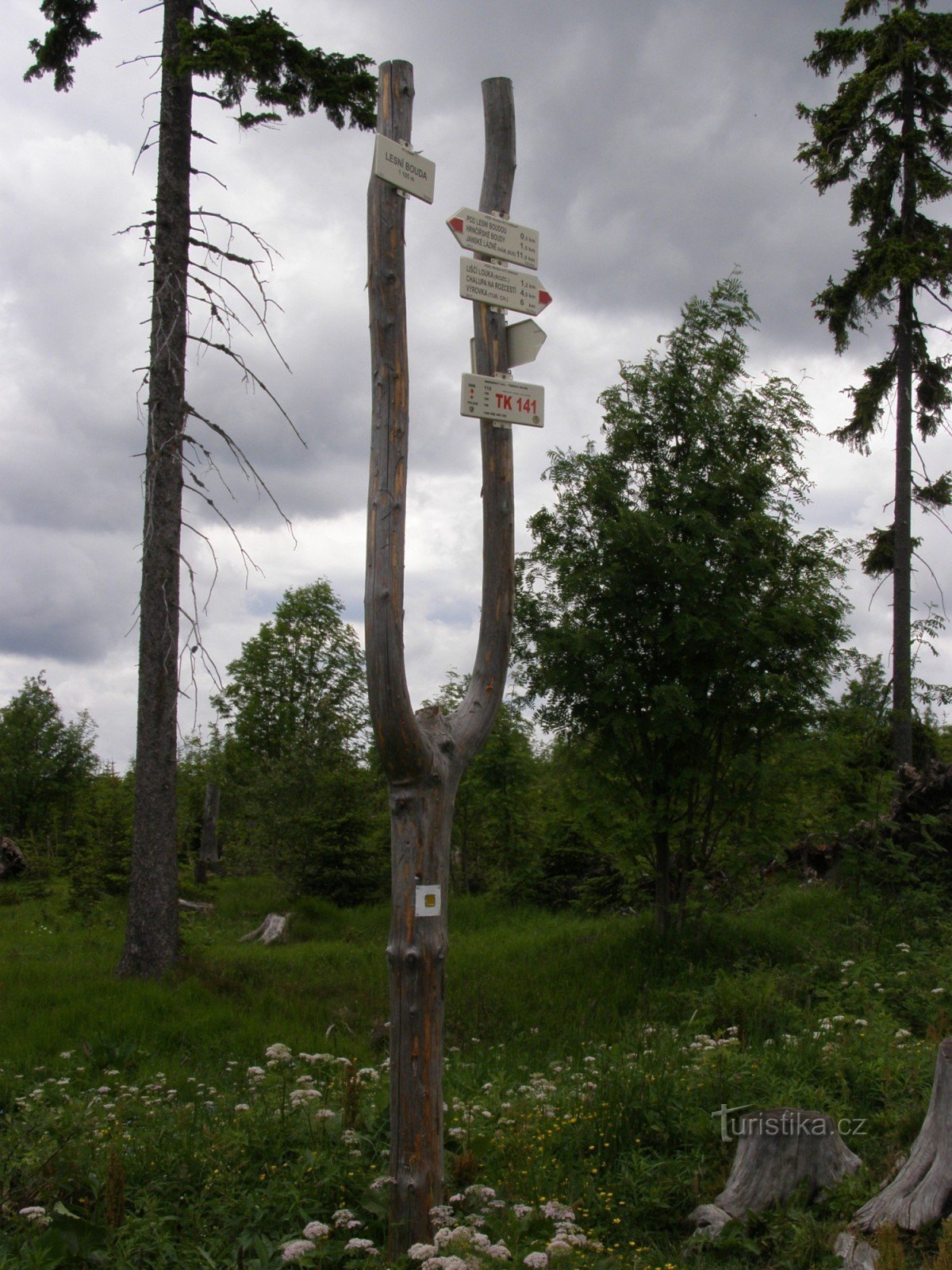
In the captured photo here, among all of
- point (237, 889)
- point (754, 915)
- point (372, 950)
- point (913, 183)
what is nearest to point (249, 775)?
point (237, 889)

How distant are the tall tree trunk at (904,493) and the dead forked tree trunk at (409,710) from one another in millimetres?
12628

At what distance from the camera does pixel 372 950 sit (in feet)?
41.9

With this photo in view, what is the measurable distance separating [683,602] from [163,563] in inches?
214

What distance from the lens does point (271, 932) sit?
1433 cm

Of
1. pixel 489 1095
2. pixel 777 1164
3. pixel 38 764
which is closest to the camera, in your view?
pixel 777 1164

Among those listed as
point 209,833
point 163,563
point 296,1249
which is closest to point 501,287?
point 296,1249

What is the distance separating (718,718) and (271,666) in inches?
1024

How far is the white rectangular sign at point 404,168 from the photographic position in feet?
14.8

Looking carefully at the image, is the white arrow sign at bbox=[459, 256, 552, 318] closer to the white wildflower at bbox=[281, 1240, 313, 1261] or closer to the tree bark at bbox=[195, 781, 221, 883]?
the white wildflower at bbox=[281, 1240, 313, 1261]

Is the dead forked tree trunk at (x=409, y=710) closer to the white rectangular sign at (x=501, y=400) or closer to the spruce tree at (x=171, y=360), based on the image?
the white rectangular sign at (x=501, y=400)

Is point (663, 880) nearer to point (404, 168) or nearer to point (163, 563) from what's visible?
point (163, 563)

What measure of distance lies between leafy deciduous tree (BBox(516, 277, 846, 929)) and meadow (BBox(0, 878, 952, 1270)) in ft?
5.89

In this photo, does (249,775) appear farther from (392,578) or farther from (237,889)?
(392,578)

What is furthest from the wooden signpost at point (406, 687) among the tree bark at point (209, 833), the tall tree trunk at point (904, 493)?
the tree bark at point (209, 833)
